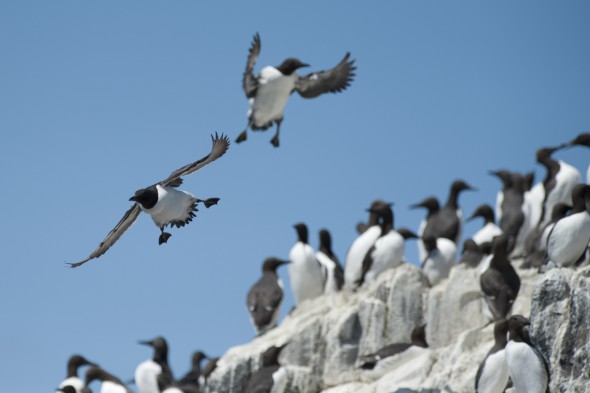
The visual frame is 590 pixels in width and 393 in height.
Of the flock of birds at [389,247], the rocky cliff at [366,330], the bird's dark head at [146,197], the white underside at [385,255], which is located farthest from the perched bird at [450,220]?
the bird's dark head at [146,197]

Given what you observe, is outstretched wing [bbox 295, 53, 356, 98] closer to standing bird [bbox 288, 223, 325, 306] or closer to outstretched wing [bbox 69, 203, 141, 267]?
standing bird [bbox 288, 223, 325, 306]

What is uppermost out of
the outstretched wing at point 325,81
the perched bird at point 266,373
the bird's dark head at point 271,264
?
the outstretched wing at point 325,81

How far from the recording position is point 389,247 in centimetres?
1803

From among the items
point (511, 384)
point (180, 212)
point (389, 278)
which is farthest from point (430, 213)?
point (180, 212)

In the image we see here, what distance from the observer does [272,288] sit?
61.1 ft

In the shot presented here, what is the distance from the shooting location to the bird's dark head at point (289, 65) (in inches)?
634

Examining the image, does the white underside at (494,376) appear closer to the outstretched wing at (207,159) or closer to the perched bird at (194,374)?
the outstretched wing at (207,159)

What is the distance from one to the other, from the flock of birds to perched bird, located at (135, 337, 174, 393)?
2 cm

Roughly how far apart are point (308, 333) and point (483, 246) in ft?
8.44

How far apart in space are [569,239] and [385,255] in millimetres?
4201

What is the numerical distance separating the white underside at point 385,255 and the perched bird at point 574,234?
152 inches

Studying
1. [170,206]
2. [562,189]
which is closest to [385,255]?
[562,189]

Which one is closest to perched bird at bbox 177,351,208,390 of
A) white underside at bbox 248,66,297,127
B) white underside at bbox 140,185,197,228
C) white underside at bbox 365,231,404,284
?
white underside at bbox 365,231,404,284

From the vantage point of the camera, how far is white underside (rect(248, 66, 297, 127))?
16125 millimetres
